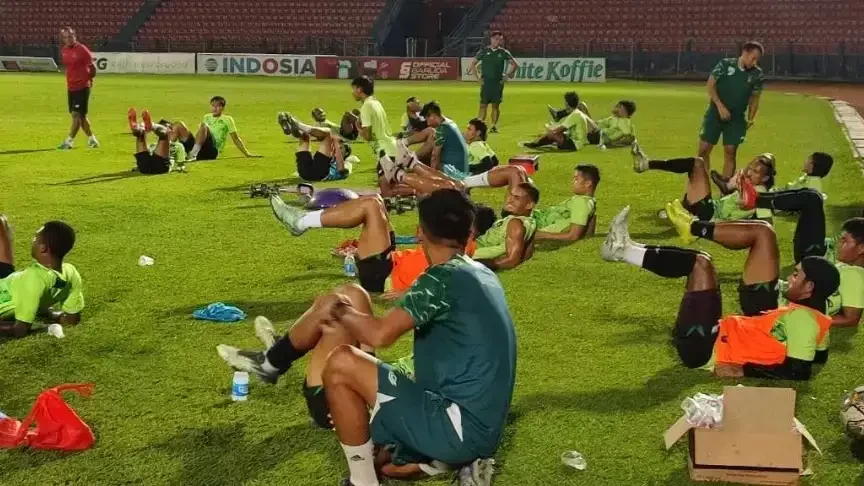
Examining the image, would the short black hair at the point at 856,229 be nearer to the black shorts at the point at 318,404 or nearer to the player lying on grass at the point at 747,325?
the player lying on grass at the point at 747,325

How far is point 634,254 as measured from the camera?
19.8 feet

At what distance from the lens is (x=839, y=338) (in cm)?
663

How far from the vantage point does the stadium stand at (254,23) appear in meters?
49.1

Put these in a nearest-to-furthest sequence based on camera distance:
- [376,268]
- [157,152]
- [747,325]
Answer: [747,325]
[376,268]
[157,152]

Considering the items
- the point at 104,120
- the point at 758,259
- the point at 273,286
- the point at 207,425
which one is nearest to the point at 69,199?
the point at 273,286

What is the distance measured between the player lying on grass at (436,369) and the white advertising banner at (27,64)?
45621 millimetres

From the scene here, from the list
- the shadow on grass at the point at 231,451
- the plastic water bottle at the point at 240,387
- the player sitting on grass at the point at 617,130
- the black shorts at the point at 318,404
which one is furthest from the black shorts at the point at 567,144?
the black shorts at the point at 318,404

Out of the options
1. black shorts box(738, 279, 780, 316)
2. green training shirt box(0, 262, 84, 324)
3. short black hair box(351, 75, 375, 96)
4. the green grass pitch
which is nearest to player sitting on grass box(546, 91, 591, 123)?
the green grass pitch

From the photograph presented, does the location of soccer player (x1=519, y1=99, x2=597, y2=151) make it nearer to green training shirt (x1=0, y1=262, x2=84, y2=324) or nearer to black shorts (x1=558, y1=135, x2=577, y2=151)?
black shorts (x1=558, y1=135, x2=577, y2=151)

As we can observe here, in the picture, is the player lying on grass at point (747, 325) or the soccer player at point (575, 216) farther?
the soccer player at point (575, 216)

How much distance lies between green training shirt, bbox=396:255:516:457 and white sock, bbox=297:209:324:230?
3.10 metres

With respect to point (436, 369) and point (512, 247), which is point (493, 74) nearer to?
point (512, 247)

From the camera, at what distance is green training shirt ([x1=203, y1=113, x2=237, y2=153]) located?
50.3 feet

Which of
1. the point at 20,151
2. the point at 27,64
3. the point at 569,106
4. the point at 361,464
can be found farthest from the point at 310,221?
the point at 27,64
